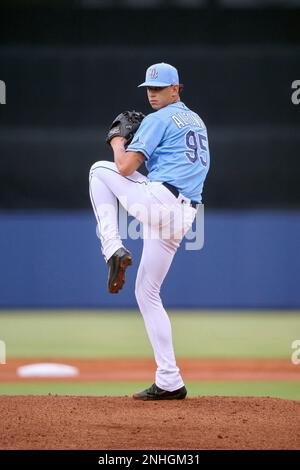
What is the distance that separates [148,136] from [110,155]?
5294 mm

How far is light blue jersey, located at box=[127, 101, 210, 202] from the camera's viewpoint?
4.11 meters

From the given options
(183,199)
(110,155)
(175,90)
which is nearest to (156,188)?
(183,199)

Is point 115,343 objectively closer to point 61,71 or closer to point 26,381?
point 26,381

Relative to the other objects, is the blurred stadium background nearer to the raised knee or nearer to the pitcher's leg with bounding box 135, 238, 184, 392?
the pitcher's leg with bounding box 135, 238, 184, 392

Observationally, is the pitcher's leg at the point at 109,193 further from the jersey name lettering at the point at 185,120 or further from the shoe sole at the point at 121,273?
the jersey name lettering at the point at 185,120

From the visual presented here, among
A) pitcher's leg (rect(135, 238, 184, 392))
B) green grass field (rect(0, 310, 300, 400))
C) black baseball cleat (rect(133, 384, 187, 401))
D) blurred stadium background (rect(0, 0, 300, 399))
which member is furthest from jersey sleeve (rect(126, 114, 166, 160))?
blurred stadium background (rect(0, 0, 300, 399))

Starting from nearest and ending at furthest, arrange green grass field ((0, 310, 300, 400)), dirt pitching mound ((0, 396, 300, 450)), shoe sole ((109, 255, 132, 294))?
dirt pitching mound ((0, 396, 300, 450))
shoe sole ((109, 255, 132, 294))
green grass field ((0, 310, 300, 400))

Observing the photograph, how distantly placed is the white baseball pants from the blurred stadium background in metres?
4.64

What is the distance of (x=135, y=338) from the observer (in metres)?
8.10

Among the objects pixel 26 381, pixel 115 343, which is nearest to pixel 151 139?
pixel 26 381

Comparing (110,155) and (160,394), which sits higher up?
(110,155)

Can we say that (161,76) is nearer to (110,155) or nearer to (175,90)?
(175,90)

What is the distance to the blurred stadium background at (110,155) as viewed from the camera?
9.16 metres

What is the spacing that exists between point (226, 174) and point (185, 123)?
205 inches
